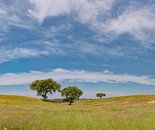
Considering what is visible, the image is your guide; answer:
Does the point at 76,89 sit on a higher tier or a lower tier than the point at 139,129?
higher

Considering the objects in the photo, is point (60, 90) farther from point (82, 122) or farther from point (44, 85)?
point (82, 122)

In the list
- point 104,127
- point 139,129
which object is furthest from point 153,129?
point 104,127

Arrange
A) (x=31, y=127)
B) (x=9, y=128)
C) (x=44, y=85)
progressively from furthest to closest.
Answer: (x=44, y=85) → (x=31, y=127) → (x=9, y=128)

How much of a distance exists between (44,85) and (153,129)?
112 m

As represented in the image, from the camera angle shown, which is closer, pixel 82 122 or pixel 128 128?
pixel 128 128

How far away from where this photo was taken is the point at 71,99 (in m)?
130

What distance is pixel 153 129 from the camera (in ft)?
41.9

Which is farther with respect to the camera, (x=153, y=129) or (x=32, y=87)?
(x=32, y=87)

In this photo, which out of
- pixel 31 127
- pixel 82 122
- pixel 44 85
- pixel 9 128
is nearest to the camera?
pixel 9 128

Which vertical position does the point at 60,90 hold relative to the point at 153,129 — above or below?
above

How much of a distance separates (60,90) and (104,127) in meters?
113

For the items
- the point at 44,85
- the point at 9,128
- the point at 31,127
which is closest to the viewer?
the point at 9,128

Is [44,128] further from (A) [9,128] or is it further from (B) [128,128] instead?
(B) [128,128]

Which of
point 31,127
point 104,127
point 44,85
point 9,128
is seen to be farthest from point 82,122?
point 44,85
